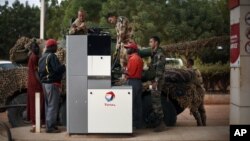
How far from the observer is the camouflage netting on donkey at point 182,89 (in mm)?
12039

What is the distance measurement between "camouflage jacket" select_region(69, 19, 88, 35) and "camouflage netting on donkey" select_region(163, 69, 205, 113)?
236cm

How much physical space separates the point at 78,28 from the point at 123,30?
1129 mm

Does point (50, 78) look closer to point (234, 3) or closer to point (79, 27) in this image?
point (79, 27)

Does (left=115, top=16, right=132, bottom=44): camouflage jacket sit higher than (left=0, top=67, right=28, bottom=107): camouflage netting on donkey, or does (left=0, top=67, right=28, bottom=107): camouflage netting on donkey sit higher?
(left=115, top=16, right=132, bottom=44): camouflage jacket

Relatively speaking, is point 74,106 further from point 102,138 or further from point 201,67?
point 201,67

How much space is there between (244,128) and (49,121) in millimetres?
3831

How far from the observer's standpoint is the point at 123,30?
11398mm

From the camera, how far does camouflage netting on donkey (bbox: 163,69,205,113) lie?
1204 centimetres

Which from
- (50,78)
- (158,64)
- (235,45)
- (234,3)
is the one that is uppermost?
(234,3)

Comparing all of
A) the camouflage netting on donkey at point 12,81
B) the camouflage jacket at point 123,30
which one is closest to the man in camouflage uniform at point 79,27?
the camouflage jacket at point 123,30

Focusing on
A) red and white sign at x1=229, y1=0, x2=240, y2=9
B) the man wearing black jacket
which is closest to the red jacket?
the man wearing black jacket

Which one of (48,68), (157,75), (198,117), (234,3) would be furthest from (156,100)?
(198,117)

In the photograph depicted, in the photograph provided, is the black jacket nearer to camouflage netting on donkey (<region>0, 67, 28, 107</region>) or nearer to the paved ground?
the paved ground

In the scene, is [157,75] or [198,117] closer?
[157,75]
